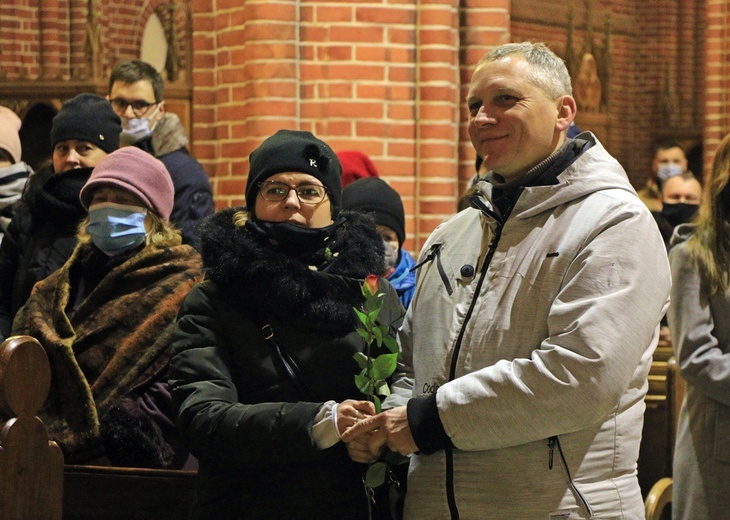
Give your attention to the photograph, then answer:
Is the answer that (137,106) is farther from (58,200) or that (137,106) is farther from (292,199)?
(292,199)

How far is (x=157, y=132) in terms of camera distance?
513cm

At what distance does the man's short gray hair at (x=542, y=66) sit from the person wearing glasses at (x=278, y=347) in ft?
2.11

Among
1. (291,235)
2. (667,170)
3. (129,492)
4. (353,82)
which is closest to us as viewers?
(291,235)

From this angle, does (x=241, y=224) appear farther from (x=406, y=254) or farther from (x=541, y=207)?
(x=406, y=254)

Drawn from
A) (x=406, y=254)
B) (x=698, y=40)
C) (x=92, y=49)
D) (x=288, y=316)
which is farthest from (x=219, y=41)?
(x=698, y=40)

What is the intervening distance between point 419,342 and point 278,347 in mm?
373

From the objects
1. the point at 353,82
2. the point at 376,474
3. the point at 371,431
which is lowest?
the point at 376,474

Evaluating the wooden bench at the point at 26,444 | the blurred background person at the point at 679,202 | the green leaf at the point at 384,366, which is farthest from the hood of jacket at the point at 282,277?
the blurred background person at the point at 679,202

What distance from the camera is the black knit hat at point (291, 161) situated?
3.13 m

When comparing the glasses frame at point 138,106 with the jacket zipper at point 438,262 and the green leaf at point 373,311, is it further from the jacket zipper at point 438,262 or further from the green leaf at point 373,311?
the green leaf at point 373,311

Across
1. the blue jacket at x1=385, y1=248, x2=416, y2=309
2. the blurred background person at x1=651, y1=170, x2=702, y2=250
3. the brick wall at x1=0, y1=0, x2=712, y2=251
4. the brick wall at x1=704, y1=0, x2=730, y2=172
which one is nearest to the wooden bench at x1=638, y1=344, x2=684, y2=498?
the blue jacket at x1=385, y1=248, x2=416, y2=309

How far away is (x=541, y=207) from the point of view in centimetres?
269

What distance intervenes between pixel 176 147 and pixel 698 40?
10.9 metres

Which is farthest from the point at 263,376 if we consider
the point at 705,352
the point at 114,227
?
the point at 705,352
